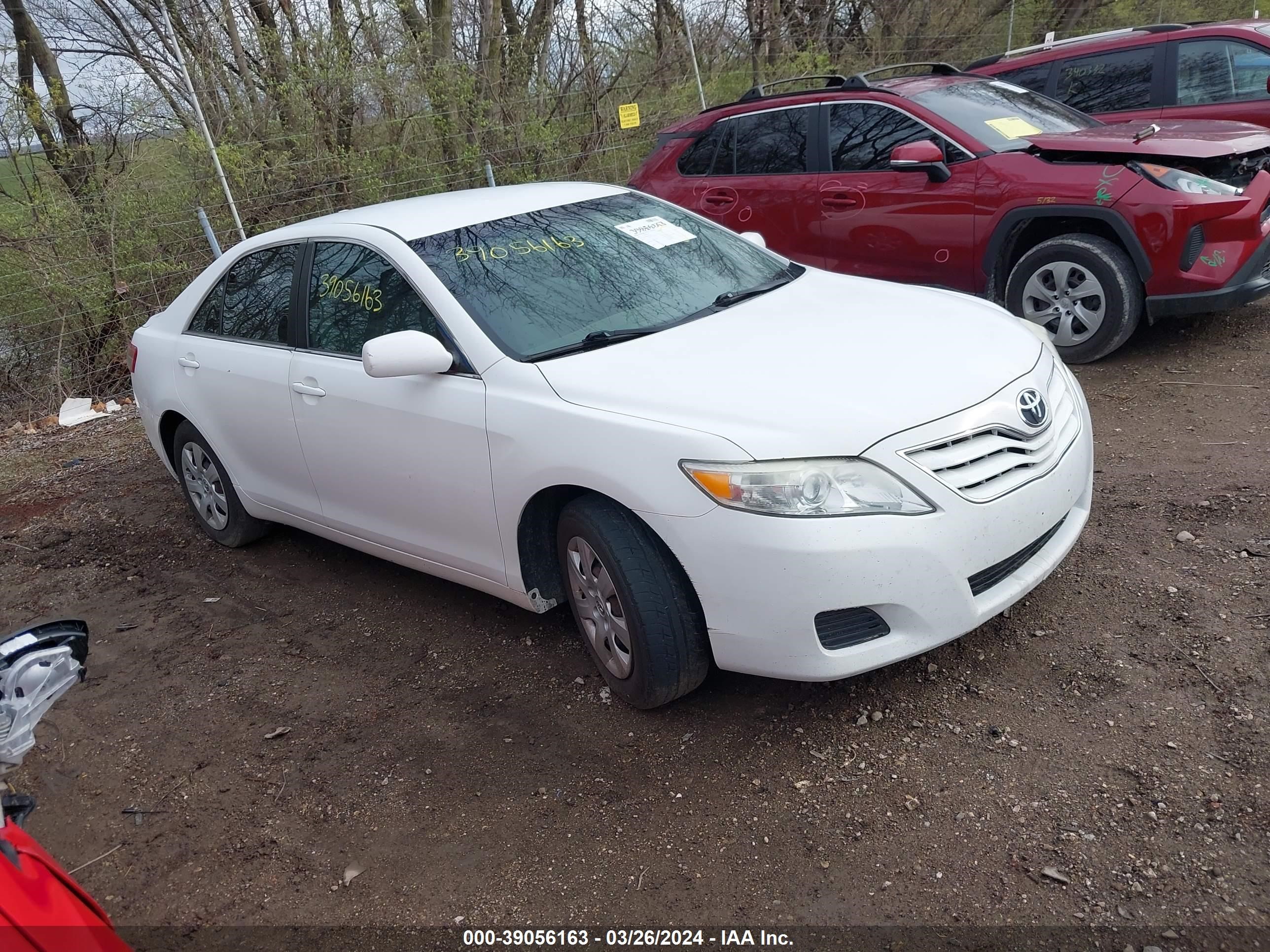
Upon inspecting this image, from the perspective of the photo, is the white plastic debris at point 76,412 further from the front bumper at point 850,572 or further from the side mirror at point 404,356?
the front bumper at point 850,572

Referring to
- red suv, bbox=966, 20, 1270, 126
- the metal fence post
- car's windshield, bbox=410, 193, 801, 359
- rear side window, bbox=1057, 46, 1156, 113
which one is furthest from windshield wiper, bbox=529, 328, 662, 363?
the metal fence post

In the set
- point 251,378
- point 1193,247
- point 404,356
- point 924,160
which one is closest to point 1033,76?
point 924,160

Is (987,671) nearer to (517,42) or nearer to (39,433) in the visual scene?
(39,433)

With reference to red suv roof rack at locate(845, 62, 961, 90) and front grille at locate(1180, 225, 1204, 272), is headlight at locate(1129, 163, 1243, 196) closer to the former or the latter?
front grille at locate(1180, 225, 1204, 272)

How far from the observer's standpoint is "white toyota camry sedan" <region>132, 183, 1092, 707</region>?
2889 mm

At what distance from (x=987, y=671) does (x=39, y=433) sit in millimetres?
7576

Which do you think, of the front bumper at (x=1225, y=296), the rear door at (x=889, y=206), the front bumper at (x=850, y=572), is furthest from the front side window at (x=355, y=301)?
the front bumper at (x=1225, y=296)

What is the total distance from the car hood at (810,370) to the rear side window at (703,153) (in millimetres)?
4031

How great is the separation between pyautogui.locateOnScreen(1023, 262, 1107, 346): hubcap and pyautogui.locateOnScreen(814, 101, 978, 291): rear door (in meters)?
0.41

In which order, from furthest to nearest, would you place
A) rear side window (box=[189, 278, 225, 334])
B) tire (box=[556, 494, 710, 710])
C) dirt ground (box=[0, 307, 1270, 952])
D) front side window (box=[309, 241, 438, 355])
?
rear side window (box=[189, 278, 225, 334]) < front side window (box=[309, 241, 438, 355]) < tire (box=[556, 494, 710, 710]) < dirt ground (box=[0, 307, 1270, 952])

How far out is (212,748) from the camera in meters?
3.70

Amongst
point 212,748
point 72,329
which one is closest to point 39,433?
point 72,329

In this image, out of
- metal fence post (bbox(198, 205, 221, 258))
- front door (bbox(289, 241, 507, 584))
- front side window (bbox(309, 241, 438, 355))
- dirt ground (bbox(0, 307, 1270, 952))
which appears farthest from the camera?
metal fence post (bbox(198, 205, 221, 258))

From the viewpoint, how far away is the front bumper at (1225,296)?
5.65 m
